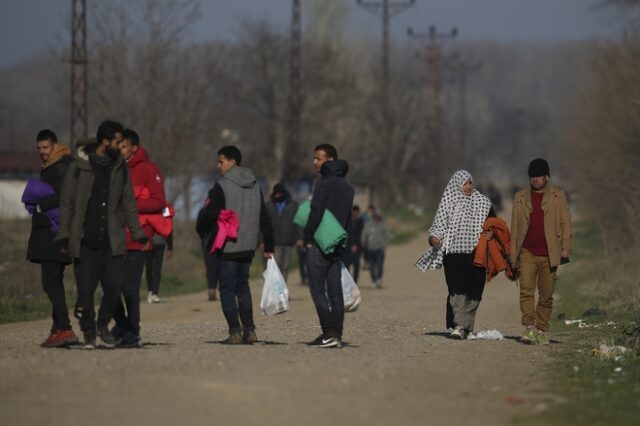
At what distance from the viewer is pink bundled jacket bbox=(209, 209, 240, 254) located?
13.9m

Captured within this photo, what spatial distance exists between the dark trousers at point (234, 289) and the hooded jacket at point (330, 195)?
70 cm

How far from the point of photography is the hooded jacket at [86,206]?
12945 mm

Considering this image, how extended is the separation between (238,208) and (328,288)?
1.18 meters

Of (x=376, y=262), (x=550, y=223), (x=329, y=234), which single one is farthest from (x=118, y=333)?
(x=376, y=262)

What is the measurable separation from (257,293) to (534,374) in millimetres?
15908

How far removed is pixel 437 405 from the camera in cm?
1043

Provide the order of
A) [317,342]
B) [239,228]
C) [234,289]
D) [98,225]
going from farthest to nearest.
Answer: [317,342] < [234,289] < [239,228] < [98,225]

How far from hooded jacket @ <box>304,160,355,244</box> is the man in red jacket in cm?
147

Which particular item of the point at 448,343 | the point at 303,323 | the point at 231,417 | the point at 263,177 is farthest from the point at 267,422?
the point at 263,177

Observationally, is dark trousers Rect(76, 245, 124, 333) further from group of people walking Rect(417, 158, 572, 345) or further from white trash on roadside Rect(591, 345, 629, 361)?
white trash on roadside Rect(591, 345, 629, 361)

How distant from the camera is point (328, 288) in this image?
46.7 feet

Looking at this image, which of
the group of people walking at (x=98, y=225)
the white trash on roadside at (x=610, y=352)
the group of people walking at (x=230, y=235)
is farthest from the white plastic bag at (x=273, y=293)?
the white trash on roadside at (x=610, y=352)

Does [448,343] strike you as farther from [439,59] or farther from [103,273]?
[439,59]

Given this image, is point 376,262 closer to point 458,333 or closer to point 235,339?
point 458,333
